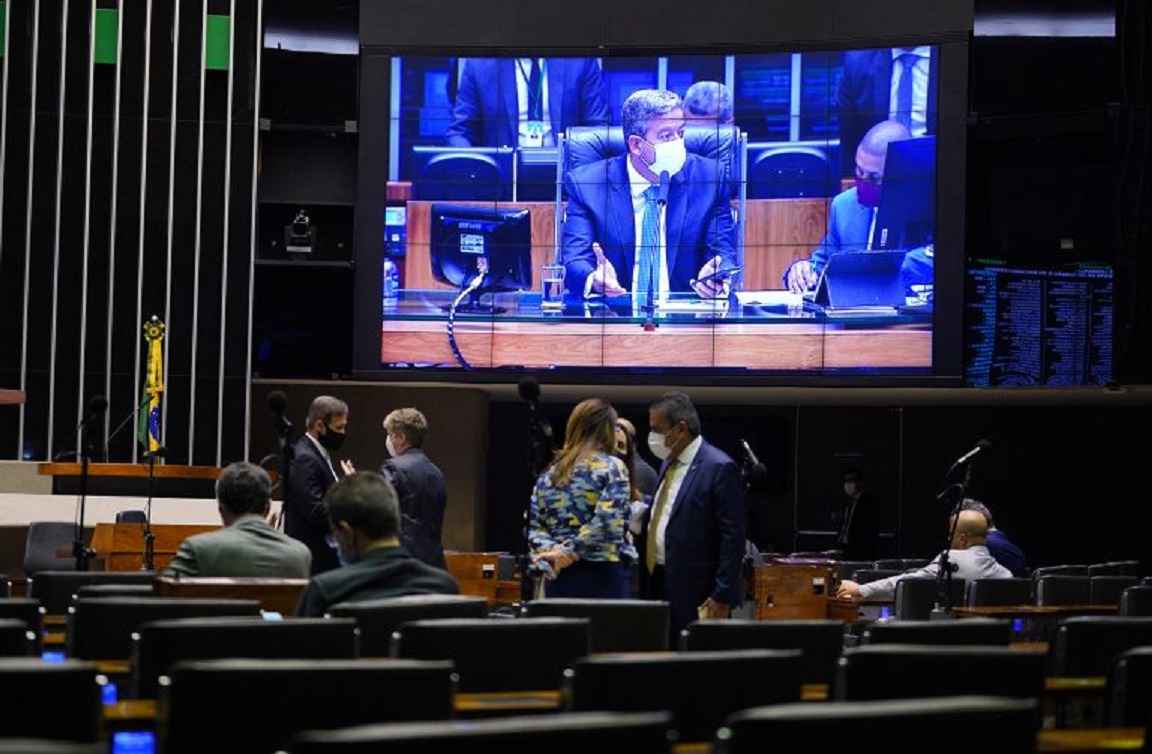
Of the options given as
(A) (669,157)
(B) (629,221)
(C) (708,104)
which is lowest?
A: (B) (629,221)

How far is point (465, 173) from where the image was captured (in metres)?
19.6

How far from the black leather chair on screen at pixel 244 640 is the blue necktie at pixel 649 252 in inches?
594

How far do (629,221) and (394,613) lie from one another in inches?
572

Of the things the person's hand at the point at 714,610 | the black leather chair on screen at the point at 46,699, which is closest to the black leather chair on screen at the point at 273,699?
the black leather chair on screen at the point at 46,699

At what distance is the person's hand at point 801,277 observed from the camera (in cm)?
1891

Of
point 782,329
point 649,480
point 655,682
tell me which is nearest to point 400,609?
point 655,682

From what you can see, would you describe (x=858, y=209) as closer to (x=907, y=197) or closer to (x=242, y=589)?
(x=907, y=197)

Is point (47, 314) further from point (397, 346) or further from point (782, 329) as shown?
point (782, 329)

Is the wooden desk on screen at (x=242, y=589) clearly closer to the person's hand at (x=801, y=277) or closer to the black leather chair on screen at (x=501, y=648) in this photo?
the black leather chair on screen at (x=501, y=648)

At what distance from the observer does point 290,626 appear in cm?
417

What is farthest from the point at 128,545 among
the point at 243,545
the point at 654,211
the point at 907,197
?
the point at 907,197

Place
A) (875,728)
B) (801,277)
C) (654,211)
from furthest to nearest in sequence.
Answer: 1. (654,211)
2. (801,277)
3. (875,728)

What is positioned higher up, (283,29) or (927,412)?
(283,29)

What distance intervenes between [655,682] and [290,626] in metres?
0.85
